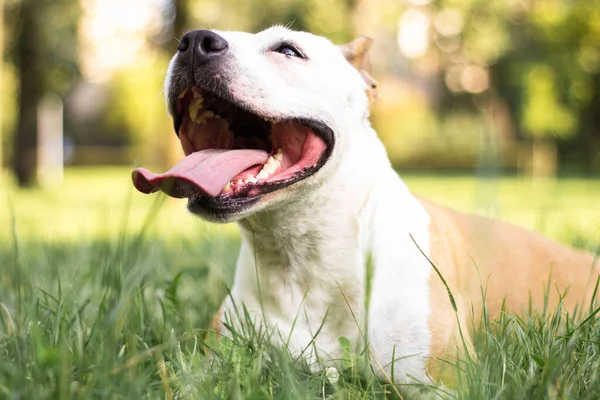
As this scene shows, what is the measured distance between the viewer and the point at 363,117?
2.75 metres

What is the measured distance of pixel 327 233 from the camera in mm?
2496

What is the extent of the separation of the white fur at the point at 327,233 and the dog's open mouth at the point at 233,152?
0.05 metres

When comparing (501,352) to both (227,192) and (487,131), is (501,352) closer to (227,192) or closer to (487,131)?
(487,131)

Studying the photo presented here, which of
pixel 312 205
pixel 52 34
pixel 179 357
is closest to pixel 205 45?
pixel 312 205

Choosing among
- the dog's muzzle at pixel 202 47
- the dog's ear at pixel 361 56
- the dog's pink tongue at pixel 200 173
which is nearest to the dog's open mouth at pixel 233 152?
the dog's pink tongue at pixel 200 173

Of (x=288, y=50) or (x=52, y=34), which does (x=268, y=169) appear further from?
(x=52, y=34)

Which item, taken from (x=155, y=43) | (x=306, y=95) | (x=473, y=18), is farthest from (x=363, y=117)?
(x=473, y=18)

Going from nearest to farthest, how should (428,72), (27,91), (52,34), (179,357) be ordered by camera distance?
(179,357)
(27,91)
(52,34)
(428,72)

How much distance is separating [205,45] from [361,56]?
887 mm

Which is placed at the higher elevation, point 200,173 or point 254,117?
point 254,117

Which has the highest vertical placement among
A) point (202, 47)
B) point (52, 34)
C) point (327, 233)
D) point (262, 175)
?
point (52, 34)

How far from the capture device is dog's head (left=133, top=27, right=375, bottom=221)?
7.25ft

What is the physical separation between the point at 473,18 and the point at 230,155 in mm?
19527

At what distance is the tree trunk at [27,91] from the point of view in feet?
Result: 49.3
